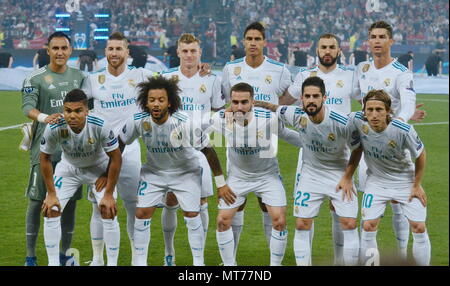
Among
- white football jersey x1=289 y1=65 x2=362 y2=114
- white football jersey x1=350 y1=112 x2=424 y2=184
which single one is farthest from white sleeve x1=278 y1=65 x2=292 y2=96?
white football jersey x1=350 y1=112 x2=424 y2=184

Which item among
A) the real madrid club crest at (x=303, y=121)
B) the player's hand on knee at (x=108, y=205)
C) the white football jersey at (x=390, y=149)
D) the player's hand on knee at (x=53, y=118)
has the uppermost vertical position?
the player's hand on knee at (x=53, y=118)

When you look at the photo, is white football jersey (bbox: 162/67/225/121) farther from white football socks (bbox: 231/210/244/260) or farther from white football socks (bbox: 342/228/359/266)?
white football socks (bbox: 342/228/359/266)

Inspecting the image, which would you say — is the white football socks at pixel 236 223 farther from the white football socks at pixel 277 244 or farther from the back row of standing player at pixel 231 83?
the white football socks at pixel 277 244

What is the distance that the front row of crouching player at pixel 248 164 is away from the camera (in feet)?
23.1

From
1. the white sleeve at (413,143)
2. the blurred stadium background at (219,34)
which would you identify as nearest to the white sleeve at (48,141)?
the white sleeve at (413,143)

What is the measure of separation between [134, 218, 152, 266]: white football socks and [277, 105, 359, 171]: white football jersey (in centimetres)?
158

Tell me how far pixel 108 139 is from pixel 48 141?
549 millimetres

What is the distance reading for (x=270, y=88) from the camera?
833 centimetres

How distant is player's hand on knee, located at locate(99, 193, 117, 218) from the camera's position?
7.10 meters

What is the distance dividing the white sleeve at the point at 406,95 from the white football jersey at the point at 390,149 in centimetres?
44

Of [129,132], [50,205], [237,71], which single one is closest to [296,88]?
[237,71]

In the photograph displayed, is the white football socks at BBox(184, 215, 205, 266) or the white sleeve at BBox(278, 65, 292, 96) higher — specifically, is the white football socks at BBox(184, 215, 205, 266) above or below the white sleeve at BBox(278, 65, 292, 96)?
below

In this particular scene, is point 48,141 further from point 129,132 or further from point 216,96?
point 216,96

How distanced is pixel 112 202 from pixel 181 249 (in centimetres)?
190
